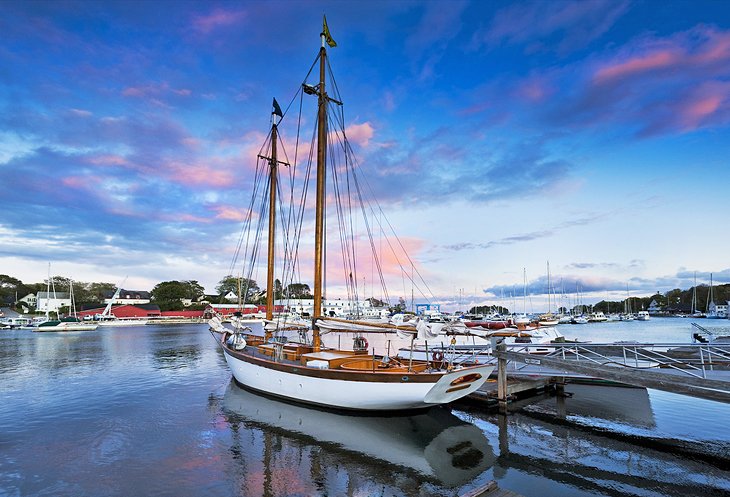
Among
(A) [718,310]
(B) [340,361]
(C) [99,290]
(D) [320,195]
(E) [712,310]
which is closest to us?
(B) [340,361]

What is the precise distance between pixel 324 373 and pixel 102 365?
92.8 feet

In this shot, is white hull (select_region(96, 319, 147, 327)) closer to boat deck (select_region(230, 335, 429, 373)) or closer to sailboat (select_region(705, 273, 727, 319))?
boat deck (select_region(230, 335, 429, 373))

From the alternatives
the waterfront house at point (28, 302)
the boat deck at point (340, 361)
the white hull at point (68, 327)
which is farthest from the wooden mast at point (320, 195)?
the waterfront house at point (28, 302)

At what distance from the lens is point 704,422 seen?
48.7 ft

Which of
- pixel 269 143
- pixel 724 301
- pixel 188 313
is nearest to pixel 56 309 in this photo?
pixel 188 313

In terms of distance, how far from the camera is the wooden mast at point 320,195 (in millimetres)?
20094

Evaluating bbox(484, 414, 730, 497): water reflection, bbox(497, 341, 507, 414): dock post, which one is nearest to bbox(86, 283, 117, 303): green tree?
bbox(497, 341, 507, 414): dock post

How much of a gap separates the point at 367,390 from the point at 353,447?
2.49 m

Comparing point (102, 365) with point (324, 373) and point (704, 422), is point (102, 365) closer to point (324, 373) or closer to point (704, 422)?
point (324, 373)

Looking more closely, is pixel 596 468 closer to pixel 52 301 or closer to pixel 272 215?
pixel 272 215

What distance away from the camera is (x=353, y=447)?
12539 millimetres

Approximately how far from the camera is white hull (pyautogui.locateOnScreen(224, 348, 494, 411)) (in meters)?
13.8

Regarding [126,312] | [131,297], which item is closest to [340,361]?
[126,312]

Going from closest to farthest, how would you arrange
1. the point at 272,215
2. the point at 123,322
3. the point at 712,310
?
the point at 272,215 → the point at 123,322 → the point at 712,310
